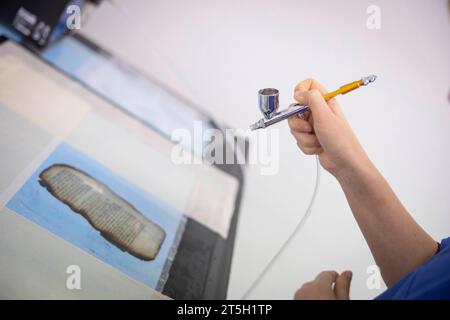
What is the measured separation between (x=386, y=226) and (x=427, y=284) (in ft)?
0.58

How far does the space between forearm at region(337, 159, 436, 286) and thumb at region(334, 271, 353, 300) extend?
Result: 0.12m

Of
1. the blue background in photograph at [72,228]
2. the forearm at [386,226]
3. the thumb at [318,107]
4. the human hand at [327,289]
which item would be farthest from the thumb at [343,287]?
the blue background in photograph at [72,228]

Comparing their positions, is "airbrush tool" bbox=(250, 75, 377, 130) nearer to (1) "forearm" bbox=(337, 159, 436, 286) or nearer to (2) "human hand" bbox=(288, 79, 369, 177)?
(2) "human hand" bbox=(288, 79, 369, 177)

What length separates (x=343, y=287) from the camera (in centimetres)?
67

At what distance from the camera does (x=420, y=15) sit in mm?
872

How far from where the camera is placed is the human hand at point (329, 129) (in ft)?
2.49

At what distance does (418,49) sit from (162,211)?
853 mm

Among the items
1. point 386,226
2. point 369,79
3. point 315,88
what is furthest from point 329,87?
point 386,226

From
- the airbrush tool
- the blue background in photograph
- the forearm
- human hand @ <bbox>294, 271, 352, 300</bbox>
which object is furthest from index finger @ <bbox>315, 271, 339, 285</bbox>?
the blue background in photograph

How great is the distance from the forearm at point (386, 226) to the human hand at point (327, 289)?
4.6 inches

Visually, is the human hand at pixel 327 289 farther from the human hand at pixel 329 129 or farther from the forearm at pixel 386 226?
the human hand at pixel 329 129

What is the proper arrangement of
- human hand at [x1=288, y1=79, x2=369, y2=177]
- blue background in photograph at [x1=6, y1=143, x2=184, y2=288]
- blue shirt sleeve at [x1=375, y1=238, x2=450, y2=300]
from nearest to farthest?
blue shirt sleeve at [x1=375, y1=238, x2=450, y2=300], human hand at [x1=288, y1=79, x2=369, y2=177], blue background in photograph at [x1=6, y1=143, x2=184, y2=288]

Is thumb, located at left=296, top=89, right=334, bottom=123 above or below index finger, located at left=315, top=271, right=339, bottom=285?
above

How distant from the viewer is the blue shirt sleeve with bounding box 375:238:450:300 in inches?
21.7
